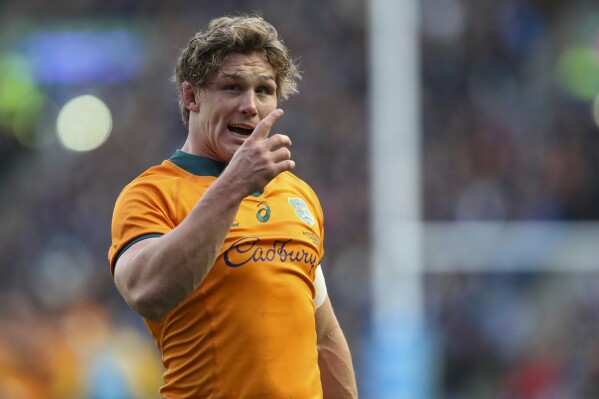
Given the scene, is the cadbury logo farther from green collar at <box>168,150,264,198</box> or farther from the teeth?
the teeth

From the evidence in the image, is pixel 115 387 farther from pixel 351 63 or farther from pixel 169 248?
pixel 169 248

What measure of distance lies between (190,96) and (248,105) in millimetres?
241

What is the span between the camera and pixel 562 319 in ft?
30.1

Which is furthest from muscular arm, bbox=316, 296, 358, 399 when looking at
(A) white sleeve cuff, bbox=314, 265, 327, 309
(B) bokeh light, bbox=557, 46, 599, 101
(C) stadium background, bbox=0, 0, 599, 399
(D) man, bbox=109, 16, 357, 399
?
(B) bokeh light, bbox=557, 46, 599, 101

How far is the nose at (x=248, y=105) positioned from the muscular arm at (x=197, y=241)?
8.4 inches

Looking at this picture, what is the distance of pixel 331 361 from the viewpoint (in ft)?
10.8

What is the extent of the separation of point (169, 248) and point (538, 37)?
303 inches

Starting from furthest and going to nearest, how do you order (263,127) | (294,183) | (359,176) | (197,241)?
1. (359,176)
2. (294,183)
3. (263,127)
4. (197,241)

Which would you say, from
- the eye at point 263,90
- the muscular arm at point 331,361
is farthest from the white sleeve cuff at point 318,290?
the eye at point 263,90

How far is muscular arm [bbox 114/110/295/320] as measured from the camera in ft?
8.54

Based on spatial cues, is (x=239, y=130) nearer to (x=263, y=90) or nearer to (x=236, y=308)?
(x=263, y=90)

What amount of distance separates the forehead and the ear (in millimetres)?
124

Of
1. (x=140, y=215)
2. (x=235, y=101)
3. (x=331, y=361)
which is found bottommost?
(x=331, y=361)

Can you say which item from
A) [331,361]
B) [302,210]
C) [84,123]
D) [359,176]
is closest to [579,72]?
[359,176]
